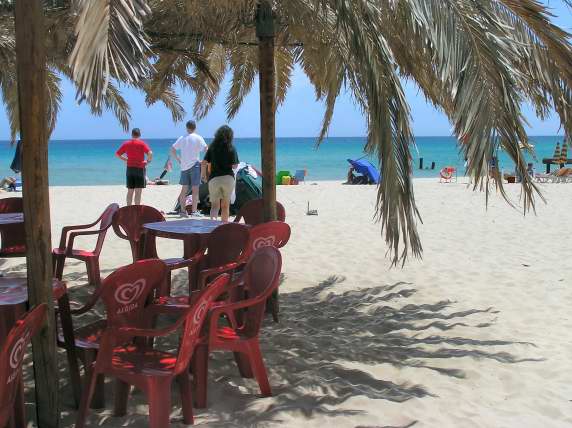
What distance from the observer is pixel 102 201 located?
15.5 metres

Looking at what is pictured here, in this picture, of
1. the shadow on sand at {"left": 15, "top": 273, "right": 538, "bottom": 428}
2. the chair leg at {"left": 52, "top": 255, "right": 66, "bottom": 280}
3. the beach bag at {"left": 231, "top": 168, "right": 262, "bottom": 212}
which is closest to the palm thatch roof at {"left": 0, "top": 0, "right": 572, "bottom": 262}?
the shadow on sand at {"left": 15, "top": 273, "right": 538, "bottom": 428}

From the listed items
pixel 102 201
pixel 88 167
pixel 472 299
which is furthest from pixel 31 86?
pixel 88 167

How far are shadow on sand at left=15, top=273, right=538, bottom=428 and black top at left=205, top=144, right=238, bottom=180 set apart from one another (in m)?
2.61

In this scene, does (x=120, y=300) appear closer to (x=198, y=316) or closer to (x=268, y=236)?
(x=198, y=316)

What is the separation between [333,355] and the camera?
4.54m

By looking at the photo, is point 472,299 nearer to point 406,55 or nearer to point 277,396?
point 406,55

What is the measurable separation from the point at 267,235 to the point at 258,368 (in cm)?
159

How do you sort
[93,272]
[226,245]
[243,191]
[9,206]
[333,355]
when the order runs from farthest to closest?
1. [243,191]
2. [9,206]
3. [93,272]
4. [226,245]
5. [333,355]

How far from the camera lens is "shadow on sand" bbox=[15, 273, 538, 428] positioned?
3.52 m

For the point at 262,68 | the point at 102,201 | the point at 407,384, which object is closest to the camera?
the point at 407,384

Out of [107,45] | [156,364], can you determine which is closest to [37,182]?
[107,45]

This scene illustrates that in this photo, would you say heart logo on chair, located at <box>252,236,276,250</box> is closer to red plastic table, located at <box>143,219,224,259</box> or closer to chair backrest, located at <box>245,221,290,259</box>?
chair backrest, located at <box>245,221,290,259</box>

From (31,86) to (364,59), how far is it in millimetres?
2127

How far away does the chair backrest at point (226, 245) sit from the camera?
187 inches
